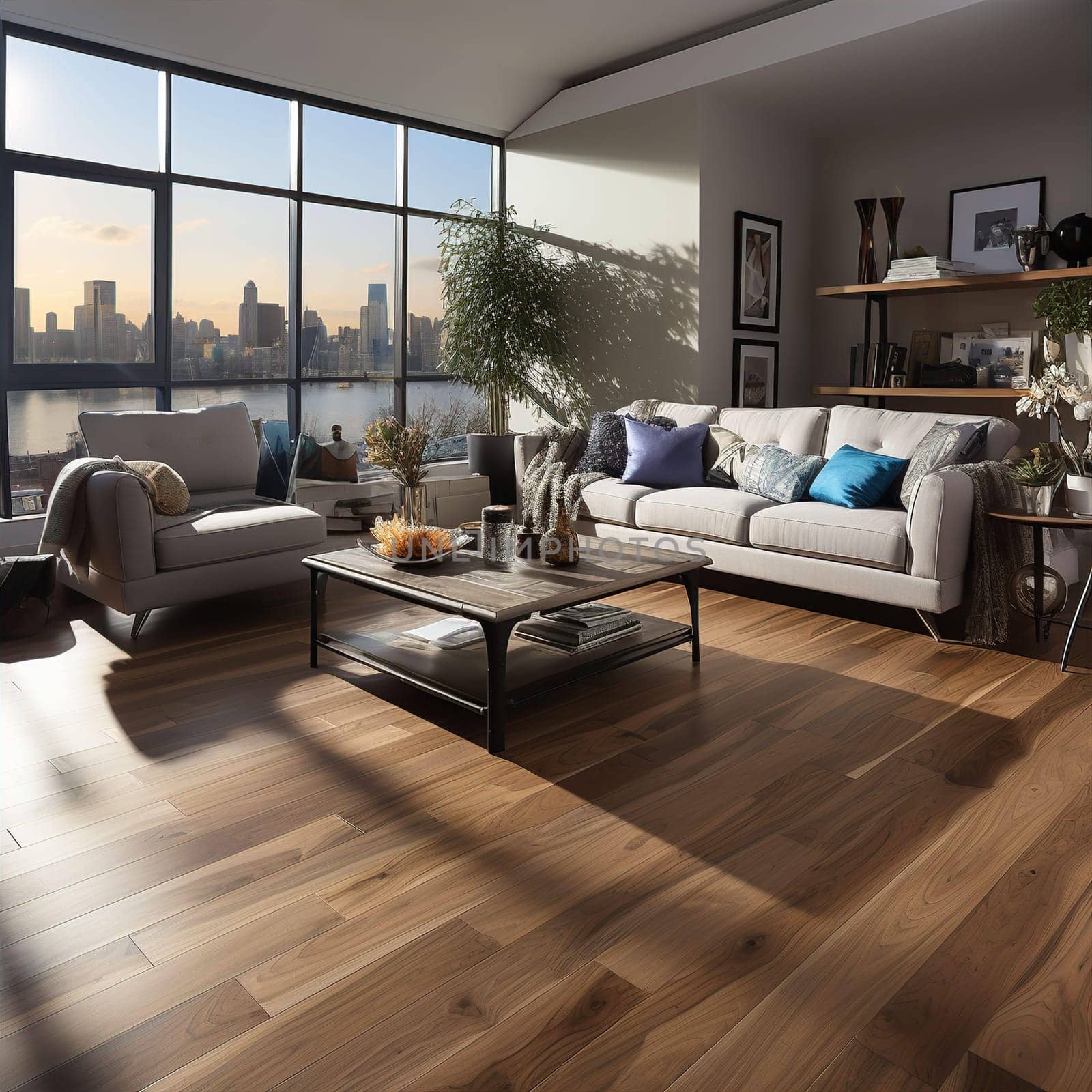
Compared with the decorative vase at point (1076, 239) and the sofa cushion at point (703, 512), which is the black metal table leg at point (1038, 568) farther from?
the decorative vase at point (1076, 239)

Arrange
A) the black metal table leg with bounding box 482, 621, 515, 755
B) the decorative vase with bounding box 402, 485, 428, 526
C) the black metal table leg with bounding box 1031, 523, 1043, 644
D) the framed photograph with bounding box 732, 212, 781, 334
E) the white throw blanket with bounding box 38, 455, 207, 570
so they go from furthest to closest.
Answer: the framed photograph with bounding box 732, 212, 781, 334
the white throw blanket with bounding box 38, 455, 207, 570
the black metal table leg with bounding box 1031, 523, 1043, 644
the decorative vase with bounding box 402, 485, 428, 526
the black metal table leg with bounding box 482, 621, 515, 755

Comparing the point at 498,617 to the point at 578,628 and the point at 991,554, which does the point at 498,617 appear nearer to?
the point at 578,628

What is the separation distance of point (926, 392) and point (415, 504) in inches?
140

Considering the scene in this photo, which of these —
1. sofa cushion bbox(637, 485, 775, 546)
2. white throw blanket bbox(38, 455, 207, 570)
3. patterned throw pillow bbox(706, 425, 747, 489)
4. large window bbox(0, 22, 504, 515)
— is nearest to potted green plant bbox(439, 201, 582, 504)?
large window bbox(0, 22, 504, 515)

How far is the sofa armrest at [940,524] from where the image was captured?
3.55 m

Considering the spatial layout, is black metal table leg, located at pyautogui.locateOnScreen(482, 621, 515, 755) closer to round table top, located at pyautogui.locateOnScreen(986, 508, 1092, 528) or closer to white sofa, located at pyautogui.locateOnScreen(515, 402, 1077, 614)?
white sofa, located at pyautogui.locateOnScreen(515, 402, 1077, 614)

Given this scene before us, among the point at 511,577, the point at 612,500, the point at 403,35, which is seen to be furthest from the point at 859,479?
the point at 403,35

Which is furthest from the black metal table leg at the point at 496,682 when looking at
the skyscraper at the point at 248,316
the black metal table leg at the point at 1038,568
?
the skyscraper at the point at 248,316

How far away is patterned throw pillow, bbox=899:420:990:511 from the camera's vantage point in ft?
12.9

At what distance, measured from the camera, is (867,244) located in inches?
223

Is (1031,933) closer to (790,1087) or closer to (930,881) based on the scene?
(930,881)

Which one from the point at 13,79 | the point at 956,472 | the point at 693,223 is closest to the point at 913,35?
the point at 693,223

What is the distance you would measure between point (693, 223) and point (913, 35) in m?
1.59

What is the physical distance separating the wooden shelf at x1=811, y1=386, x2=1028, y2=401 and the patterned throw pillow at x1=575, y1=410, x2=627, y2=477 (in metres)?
1.51
